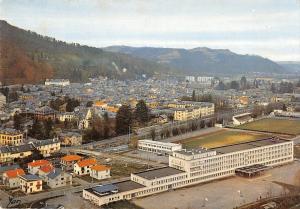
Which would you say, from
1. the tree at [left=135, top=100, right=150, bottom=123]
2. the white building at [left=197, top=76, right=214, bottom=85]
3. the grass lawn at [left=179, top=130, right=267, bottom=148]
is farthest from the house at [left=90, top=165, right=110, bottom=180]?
the white building at [left=197, top=76, right=214, bottom=85]

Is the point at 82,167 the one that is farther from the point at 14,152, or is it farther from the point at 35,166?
the point at 14,152

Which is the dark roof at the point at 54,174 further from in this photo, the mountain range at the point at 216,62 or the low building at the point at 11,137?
the mountain range at the point at 216,62

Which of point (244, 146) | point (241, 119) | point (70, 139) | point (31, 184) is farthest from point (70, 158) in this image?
point (241, 119)

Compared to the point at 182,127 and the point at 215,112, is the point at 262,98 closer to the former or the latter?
the point at 215,112

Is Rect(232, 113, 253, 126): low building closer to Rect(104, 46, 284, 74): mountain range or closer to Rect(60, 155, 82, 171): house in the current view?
Rect(60, 155, 82, 171): house

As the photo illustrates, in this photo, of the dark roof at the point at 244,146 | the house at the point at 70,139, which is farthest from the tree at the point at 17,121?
the dark roof at the point at 244,146

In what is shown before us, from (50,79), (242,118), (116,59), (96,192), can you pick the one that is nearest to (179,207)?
(96,192)

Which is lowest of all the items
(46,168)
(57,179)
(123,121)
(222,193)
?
(222,193)
